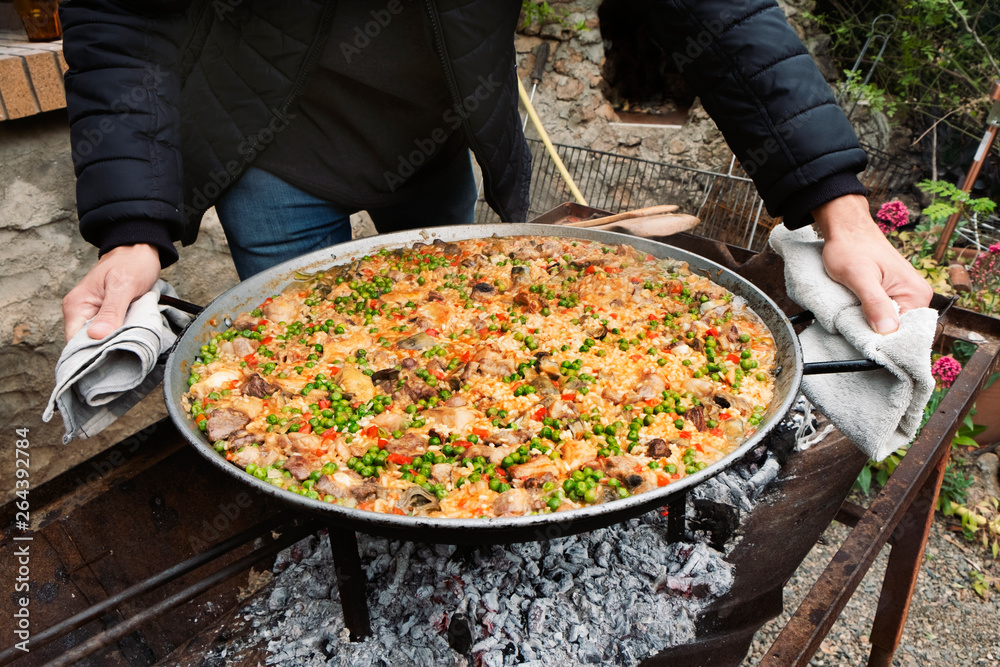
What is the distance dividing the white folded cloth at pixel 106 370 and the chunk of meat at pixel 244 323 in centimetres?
53

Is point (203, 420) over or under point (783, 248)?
under

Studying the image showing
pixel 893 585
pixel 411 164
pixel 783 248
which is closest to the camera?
pixel 783 248

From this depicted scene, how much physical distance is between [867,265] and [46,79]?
176 inches

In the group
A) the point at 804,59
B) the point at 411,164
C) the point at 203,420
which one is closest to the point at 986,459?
the point at 804,59

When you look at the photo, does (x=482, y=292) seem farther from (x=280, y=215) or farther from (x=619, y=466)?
(x=619, y=466)

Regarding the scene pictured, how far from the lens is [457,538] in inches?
71.2

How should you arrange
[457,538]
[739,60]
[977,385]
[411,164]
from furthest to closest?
[411,164], [977,385], [739,60], [457,538]

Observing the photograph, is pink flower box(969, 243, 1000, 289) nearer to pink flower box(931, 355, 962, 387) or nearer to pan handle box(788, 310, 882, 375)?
pink flower box(931, 355, 962, 387)

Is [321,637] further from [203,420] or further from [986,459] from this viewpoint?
[986,459]

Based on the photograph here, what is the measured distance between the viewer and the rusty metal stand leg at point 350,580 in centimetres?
236

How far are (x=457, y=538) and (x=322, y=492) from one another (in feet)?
1.58

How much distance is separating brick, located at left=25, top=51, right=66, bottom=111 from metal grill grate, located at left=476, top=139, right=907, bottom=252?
5617 millimetres

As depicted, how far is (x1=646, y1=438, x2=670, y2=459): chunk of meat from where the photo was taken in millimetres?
2162

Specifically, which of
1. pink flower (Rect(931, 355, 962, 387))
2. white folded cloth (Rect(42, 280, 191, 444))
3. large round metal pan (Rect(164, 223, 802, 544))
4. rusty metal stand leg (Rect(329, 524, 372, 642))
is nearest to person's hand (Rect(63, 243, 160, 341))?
white folded cloth (Rect(42, 280, 191, 444))
